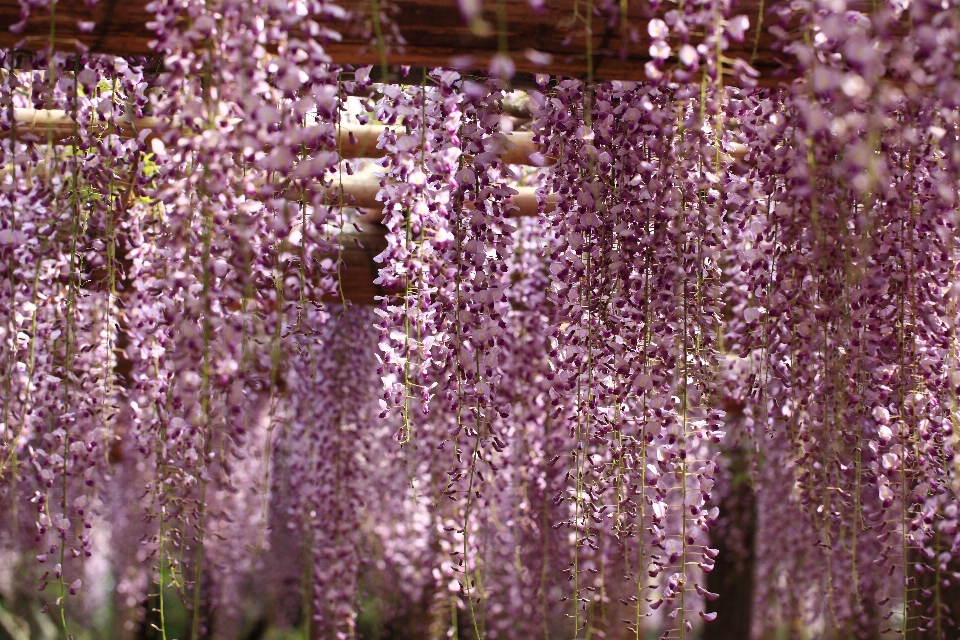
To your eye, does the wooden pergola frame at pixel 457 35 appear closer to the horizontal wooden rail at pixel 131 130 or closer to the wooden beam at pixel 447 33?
the wooden beam at pixel 447 33

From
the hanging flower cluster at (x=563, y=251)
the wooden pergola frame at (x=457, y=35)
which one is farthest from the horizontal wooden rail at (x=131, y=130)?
the wooden pergola frame at (x=457, y=35)

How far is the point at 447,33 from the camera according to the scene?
1775 millimetres

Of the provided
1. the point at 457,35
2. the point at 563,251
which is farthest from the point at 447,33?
the point at 563,251

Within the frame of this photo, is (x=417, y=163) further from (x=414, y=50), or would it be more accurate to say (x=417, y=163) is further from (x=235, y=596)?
(x=235, y=596)

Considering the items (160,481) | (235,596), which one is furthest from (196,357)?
(235,596)

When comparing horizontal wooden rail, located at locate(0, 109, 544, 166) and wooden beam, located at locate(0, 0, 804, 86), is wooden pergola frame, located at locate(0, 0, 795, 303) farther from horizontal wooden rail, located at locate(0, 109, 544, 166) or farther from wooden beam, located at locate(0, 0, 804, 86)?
horizontal wooden rail, located at locate(0, 109, 544, 166)

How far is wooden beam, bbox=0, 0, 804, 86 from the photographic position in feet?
5.77

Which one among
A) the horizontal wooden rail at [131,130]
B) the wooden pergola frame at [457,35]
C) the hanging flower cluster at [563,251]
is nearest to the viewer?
the hanging flower cluster at [563,251]

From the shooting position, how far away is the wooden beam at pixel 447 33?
1.76m

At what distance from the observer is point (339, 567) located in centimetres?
397

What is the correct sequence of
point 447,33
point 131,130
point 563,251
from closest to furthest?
point 447,33 → point 563,251 → point 131,130

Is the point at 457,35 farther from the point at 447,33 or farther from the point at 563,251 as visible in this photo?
the point at 563,251

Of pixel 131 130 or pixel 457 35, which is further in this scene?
pixel 131 130

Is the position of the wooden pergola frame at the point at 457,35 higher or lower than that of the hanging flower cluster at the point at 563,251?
higher
